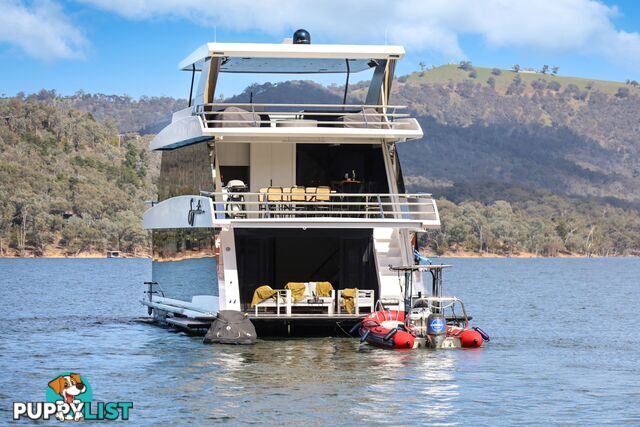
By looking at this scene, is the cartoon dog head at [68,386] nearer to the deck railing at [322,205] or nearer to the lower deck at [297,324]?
the lower deck at [297,324]

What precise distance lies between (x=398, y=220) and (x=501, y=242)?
138 metres

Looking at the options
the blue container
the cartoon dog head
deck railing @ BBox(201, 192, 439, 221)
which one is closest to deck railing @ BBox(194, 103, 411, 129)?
deck railing @ BBox(201, 192, 439, 221)

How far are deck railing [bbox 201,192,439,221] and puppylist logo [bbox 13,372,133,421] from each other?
251 inches

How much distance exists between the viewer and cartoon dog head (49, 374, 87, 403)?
20892 mm

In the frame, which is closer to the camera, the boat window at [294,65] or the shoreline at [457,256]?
the boat window at [294,65]

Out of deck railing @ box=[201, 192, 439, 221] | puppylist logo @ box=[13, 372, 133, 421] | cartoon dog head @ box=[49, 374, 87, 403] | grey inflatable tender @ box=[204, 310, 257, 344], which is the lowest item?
puppylist logo @ box=[13, 372, 133, 421]

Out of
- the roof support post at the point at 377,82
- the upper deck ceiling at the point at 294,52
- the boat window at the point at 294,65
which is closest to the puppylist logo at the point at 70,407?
the upper deck ceiling at the point at 294,52

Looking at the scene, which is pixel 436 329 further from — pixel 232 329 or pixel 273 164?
pixel 273 164

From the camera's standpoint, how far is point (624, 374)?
25.5 meters

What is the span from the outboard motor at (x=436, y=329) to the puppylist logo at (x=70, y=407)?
7704 mm

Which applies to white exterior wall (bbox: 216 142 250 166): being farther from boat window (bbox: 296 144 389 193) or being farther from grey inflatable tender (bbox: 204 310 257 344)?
grey inflatable tender (bbox: 204 310 257 344)

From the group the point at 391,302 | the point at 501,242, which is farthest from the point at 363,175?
the point at 501,242

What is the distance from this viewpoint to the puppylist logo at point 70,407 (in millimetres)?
19266

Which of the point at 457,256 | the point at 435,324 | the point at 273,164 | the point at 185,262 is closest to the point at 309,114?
the point at 273,164
